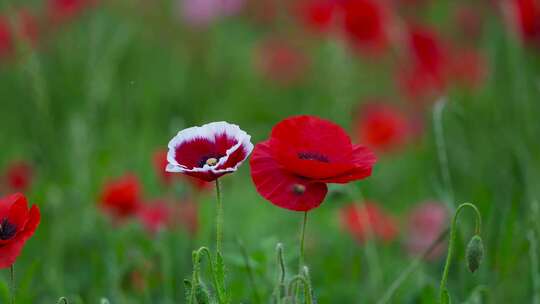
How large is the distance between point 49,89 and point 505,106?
192 centimetres

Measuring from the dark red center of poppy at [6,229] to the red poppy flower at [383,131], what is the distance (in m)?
2.49

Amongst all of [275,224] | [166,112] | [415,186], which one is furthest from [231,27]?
[275,224]

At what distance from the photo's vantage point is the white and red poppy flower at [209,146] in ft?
4.55

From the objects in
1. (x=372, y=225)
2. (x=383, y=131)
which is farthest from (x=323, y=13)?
(x=372, y=225)

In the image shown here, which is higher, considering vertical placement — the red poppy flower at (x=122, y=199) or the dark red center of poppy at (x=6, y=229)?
the dark red center of poppy at (x=6, y=229)

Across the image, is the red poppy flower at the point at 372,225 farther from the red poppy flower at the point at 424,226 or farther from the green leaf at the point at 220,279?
the green leaf at the point at 220,279

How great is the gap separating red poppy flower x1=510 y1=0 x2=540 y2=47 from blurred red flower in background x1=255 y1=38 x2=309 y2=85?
167 centimetres

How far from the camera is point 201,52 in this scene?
5.02m

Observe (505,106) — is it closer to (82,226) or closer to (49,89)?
(82,226)

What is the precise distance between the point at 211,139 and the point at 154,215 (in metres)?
1.11

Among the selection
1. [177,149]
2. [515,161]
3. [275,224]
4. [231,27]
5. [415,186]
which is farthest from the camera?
[231,27]

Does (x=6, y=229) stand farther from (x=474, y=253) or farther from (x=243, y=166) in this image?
(x=243, y=166)

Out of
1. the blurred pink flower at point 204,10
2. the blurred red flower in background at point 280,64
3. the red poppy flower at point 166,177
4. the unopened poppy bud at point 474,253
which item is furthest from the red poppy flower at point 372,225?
the blurred pink flower at point 204,10

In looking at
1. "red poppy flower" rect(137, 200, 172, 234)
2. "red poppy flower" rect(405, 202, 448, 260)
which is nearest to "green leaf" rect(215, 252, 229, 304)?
"red poppy flower" rect(137, 200, 172, 234)
